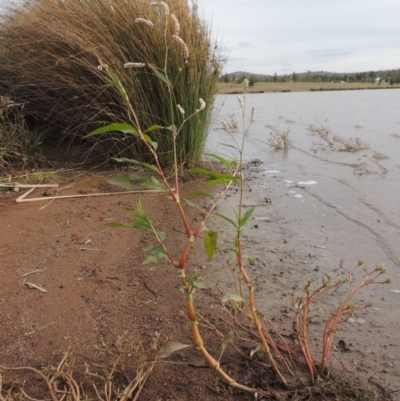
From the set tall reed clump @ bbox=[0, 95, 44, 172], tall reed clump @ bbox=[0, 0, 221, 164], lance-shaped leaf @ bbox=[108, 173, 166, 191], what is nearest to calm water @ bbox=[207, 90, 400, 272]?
tall reed clump @ bbox=[0, 0, 221, 164]

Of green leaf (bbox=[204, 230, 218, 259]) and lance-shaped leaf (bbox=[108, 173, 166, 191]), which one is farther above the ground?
lance-shaped leaf (bbox=[108, 173, 166, 191])

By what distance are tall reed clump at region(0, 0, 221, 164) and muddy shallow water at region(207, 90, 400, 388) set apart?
3.44 ft

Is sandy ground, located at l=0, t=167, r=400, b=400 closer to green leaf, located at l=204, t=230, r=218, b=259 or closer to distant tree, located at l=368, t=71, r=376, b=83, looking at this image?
green leaf, located at l=204, t=230, r=218, b=259

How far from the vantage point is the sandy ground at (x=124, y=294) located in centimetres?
153

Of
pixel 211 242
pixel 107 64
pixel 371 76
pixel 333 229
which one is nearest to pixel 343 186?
pixel 333 229

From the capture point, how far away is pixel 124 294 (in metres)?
2.03

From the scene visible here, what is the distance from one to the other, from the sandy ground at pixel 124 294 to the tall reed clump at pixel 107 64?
1238mm

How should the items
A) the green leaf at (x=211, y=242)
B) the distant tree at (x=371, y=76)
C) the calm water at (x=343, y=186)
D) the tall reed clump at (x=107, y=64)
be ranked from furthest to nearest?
1. the distant tree at (x=371, y=76)
2. the tall reed clump at (x=107, y=64)
3. the calm water at (x=343, y=186)
4. the green leaf at (x=211, y=242)

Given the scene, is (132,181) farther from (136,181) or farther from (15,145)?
(15,145)

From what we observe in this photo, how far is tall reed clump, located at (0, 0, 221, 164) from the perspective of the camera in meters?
4.03

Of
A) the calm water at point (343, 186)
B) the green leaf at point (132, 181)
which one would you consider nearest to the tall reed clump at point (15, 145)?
the calm water at point (343, 186)

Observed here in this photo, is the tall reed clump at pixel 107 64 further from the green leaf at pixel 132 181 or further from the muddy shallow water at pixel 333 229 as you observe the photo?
the green leaf at pixel 132 181

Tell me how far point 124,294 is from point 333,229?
1.72 m

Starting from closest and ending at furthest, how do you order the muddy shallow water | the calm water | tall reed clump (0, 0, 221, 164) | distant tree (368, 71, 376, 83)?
the muddy shallow water, the calm water, tall reed clump (0, 0, 221, 164), distant tree (368, 71, 376, 83)
